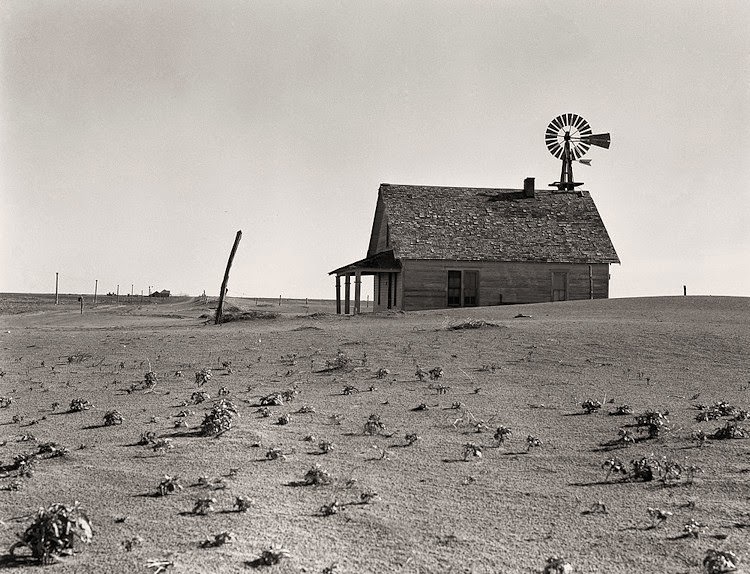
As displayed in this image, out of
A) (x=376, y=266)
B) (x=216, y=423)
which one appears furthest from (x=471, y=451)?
(x=376, y=266)

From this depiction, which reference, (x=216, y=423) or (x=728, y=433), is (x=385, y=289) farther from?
(x=728, y=433)

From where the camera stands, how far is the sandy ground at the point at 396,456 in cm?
527

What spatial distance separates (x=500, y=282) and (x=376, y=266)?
517 centimetres

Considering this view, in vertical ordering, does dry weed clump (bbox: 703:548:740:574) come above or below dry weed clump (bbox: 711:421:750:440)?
below

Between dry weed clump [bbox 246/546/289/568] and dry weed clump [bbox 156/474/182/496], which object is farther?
dry weed clump [bbox 156/474/182/496]

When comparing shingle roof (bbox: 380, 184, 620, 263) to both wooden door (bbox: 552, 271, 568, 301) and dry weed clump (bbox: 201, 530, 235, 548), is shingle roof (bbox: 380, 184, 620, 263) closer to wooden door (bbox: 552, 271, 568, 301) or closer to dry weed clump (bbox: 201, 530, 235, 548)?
wooden door (bbox: 552, 271, 568, 301)

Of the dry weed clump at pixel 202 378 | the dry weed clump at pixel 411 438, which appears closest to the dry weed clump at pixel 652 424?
the dry weed clump at pixel 411 438

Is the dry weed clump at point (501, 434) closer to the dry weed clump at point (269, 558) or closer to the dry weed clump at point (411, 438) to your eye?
the dry weed clump at point (411, 438)

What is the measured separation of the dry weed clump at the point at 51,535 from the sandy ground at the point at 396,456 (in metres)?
0.12

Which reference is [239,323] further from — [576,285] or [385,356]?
[576,285]

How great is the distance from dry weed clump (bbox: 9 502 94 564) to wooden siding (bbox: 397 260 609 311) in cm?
2621

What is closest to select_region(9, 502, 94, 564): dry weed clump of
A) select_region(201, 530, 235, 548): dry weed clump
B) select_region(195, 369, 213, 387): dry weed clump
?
select_region(201, 530, 235, 548): dry weed clump

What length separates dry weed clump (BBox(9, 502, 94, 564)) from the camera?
4871 millimetres

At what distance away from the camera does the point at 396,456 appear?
7.55 metres
